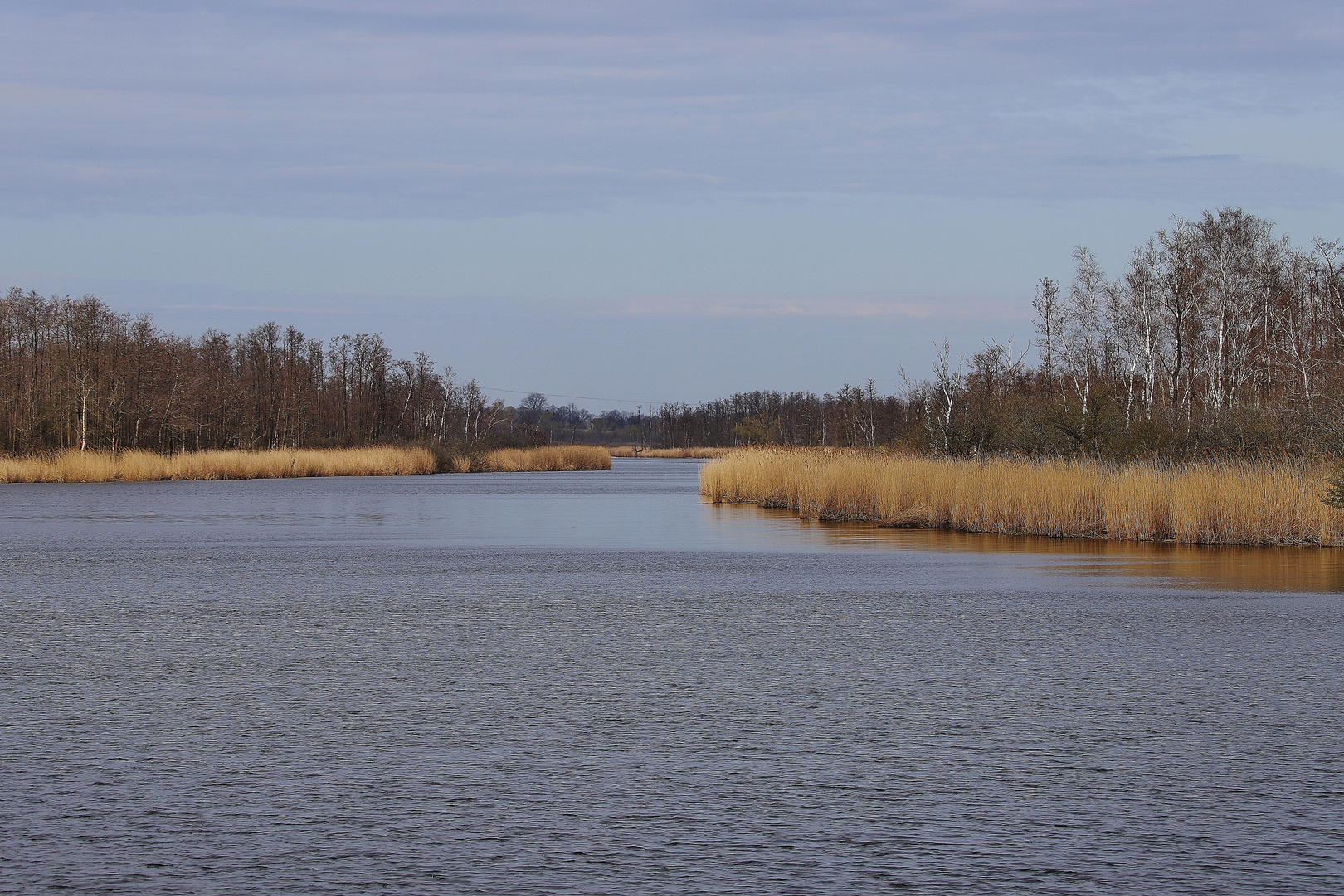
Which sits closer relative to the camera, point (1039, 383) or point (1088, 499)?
point (1088, 499)

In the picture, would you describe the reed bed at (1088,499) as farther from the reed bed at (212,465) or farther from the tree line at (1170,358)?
the reed bed at (212,465)

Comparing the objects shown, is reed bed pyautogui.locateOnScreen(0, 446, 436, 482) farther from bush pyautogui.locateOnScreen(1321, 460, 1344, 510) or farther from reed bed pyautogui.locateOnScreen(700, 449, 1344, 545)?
bush pyautogui.locateOnScreen(1321, 460, 1344, 510)

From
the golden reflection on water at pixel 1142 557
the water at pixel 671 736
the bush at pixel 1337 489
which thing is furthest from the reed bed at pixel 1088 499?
the water at pixel 671 736

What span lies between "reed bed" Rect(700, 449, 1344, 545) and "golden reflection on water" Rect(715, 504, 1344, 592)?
45 cm

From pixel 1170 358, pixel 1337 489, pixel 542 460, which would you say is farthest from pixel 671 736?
pixel 542 460

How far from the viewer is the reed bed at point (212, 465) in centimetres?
4422

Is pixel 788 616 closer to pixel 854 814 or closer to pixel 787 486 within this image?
pixel 854 814

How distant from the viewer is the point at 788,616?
9664 mm

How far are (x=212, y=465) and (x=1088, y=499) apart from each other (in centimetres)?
3850

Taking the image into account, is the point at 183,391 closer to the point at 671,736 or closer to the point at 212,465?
the point at 212,465

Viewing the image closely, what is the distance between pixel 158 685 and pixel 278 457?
4850 centimetres

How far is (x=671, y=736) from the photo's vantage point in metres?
5.44

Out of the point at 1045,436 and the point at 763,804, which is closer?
the point at 763,804

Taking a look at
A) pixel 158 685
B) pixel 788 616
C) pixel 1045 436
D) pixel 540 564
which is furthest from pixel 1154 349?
pixel 158 685
